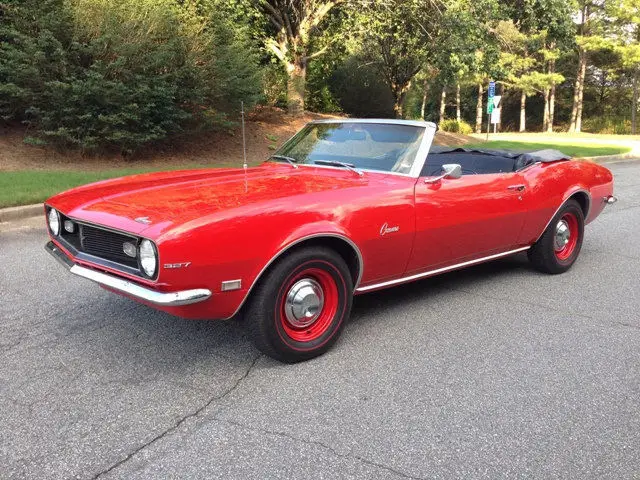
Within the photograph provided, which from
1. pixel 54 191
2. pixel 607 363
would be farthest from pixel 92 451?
pixel 54 191

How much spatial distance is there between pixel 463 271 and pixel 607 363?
2.05 meters

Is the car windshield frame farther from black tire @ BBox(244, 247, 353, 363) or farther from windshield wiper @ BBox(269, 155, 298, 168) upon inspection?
black tire @ BBox(244, 247, 353, 363)

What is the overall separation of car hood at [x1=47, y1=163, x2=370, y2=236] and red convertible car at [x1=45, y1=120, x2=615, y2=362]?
1 cm

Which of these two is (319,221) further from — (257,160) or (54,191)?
(257,160)

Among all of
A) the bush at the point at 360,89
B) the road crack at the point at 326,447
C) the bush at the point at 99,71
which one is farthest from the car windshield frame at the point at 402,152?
the bush at the point at 360,89

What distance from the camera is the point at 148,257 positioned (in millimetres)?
2914

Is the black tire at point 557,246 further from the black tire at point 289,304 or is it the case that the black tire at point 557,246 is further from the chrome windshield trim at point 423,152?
the black tire at point 289,304

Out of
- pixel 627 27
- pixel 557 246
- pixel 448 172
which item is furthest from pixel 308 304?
pixel 627 27

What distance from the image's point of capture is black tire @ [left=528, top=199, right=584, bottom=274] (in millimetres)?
5180

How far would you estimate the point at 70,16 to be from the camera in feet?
40.4

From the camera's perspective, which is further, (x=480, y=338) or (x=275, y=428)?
(x=480, y=338)

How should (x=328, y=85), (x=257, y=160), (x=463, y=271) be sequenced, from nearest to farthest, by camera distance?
(x=463, y=271) → (x=257, y=160) → (x=328, y=85)

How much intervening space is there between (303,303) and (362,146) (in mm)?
1529

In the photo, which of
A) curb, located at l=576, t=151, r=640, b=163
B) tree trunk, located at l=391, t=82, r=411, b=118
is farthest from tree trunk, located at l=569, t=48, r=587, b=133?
curb, located at l=576, t=151, r=640, b=163
